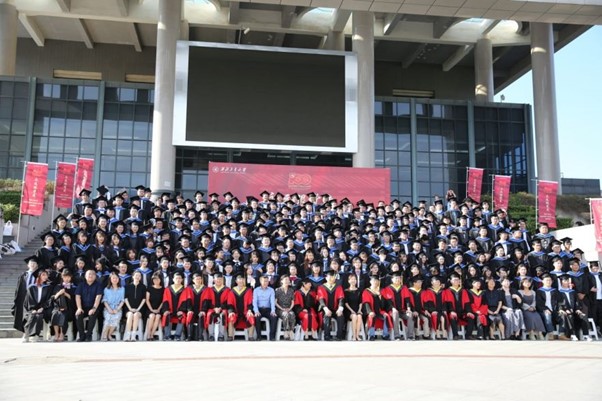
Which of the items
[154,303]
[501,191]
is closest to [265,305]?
[154,303]

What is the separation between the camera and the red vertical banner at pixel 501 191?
58.5ft

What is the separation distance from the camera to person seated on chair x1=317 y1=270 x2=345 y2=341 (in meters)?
8.91

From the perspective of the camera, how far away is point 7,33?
69.1ft

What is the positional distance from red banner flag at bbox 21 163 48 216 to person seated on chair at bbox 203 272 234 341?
240 inches

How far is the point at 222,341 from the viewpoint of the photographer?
853 cm

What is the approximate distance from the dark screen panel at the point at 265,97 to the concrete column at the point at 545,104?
7707 mm

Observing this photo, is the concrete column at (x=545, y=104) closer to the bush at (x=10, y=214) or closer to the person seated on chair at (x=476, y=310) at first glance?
the person seated on chair at (x=476, y=310)

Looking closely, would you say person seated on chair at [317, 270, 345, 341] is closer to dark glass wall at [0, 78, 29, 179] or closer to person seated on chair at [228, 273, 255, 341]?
person seated on chair at [228, 273, 255, 341]

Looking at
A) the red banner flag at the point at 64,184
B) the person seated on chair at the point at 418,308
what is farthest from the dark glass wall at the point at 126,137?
the person seated on chair at the point at 418,308

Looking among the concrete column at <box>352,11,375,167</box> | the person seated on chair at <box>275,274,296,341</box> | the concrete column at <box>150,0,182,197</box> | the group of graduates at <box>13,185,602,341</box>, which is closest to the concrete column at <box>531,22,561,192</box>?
the concrete column at <box>352,11,375,167</box>
